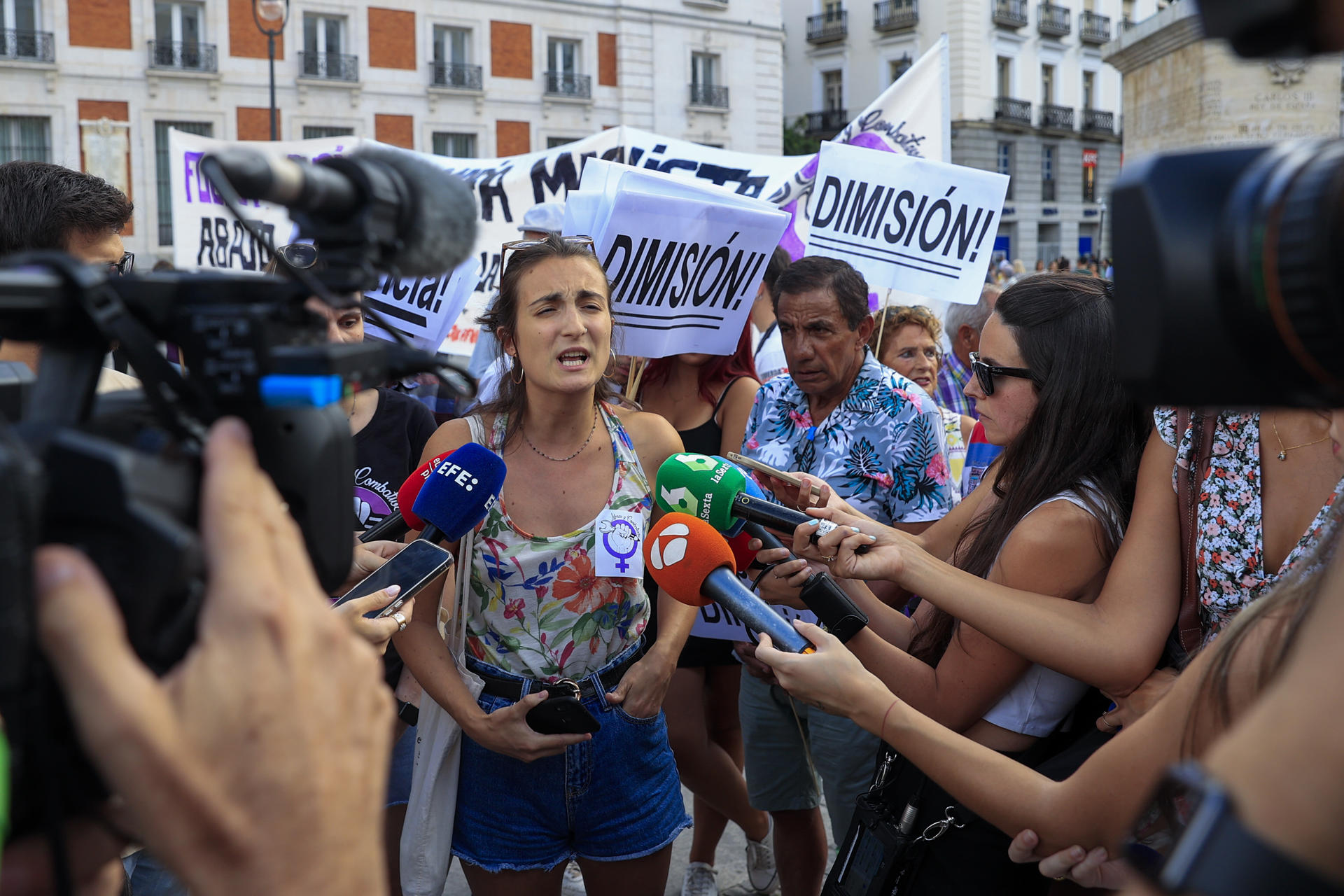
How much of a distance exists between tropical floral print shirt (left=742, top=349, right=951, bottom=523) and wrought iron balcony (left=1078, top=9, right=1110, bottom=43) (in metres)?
49.0

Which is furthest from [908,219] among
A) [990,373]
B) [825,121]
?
[825,121]

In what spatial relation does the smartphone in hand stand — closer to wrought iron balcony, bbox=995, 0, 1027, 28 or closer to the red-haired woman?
the red-haired woman

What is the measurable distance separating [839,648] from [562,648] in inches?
40.6

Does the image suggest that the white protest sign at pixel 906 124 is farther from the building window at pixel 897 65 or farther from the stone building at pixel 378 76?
the building window at pixel 897 65

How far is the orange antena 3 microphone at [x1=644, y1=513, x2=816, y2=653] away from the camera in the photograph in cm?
209

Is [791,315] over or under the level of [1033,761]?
over

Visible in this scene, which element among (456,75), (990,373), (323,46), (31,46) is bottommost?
(990,373)

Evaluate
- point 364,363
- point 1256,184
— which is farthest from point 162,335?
point 1256,184

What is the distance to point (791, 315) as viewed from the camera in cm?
397

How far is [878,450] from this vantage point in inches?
143

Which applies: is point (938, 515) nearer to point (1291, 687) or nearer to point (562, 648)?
point (562, 648)

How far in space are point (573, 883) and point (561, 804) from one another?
1481mm

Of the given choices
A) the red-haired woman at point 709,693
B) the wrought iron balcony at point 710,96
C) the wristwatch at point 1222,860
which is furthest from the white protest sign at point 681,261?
the wrought iron balcony at point 710,96

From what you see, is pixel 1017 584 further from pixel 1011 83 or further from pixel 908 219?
pixel 1011 83
